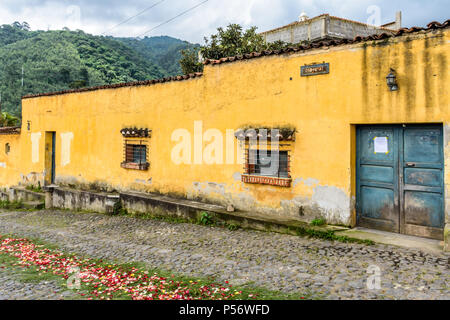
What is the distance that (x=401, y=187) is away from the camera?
19.7 ft

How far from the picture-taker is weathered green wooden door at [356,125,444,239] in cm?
567

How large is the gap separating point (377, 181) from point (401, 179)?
409 mm

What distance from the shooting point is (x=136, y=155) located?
10688 millimetres

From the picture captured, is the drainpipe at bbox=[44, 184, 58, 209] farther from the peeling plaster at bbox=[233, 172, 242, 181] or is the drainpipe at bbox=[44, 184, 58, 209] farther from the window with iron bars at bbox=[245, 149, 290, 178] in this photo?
the window with iron bars at bbox=[245, 149, 290, 178]

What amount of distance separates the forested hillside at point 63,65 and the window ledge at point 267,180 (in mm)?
26848

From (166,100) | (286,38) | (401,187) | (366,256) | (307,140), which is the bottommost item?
(366,256)

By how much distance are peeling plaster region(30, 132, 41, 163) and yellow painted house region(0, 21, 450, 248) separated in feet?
16.8

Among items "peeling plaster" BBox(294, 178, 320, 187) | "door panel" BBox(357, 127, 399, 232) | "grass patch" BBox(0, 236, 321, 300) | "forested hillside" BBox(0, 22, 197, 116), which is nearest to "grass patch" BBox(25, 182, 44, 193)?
"grass patch" BBox(0, 236, 321, 300)

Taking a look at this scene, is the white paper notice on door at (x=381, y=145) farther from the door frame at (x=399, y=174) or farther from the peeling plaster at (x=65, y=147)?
the peeling plaster at (x=65, y=147)

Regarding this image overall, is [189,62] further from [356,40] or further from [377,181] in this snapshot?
[377,181]

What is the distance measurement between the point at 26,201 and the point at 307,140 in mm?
11534

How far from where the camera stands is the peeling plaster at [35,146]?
14.2 meters
